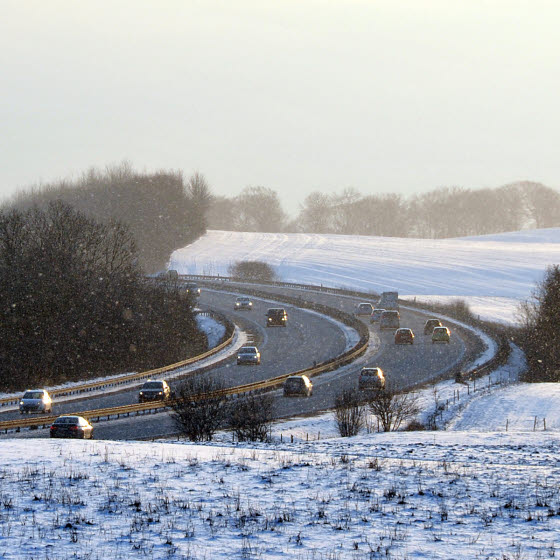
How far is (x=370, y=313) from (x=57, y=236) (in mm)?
31376

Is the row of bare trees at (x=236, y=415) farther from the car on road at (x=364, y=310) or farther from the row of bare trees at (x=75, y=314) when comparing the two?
the car on road at (x=364, y=310)

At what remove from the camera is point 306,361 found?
187ft

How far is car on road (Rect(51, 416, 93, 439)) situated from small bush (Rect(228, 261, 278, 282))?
267 ft

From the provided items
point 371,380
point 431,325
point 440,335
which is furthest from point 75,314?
point 431,325

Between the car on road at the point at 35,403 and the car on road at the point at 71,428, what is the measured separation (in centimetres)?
945

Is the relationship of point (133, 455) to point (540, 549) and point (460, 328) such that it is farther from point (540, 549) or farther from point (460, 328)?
point (460, 328)

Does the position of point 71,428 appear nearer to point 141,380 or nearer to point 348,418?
point 348,418

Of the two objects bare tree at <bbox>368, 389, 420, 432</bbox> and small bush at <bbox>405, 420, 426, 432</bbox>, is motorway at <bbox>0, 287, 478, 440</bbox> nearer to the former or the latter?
bare tree at <bbox>368, 389, 420, 432</bbox>

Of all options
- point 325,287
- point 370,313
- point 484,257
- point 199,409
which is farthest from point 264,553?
point 484,257

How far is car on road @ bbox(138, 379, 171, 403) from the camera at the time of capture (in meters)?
42.1

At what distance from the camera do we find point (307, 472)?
55.4ft

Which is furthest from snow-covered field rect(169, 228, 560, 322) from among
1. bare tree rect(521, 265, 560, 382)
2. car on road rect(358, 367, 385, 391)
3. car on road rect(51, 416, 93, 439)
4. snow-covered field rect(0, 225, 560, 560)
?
snow-covered field rect(0, 225, 560, 560)

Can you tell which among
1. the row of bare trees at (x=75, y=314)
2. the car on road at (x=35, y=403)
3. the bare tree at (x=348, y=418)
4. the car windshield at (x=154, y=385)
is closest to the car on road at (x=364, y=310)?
the row of bare trees at (x=75, y=314)

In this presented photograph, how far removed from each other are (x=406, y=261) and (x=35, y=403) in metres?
94.8
